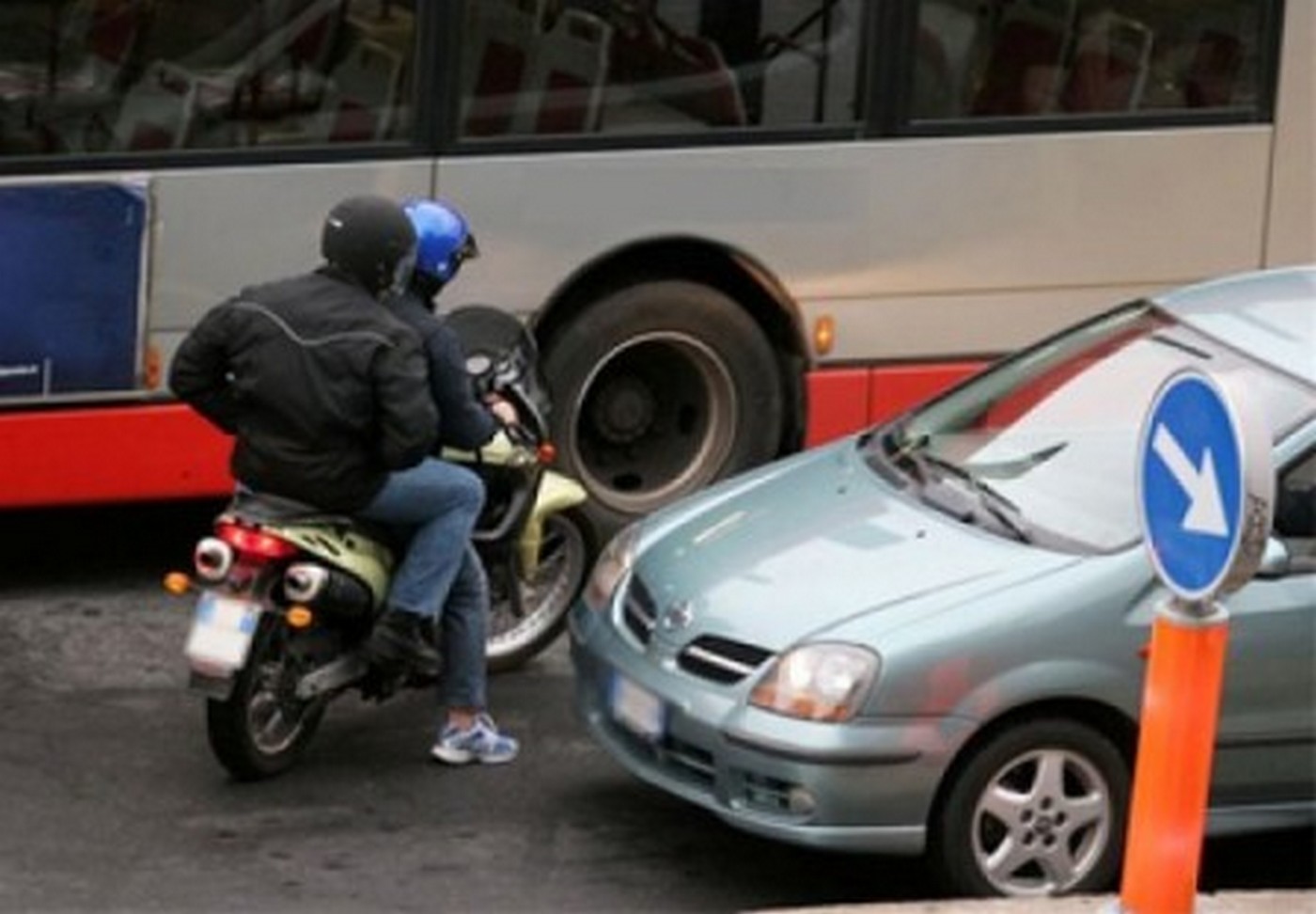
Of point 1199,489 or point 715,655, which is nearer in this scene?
point 1199,489

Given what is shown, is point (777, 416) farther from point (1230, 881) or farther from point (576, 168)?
point (1230, 881)

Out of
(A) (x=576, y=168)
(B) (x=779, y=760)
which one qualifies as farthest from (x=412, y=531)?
(A) (x=576, y=168)

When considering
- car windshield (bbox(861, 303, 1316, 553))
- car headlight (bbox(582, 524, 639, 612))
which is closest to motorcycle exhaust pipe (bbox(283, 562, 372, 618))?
car headlight (bbox(582, 524, 639, 612))

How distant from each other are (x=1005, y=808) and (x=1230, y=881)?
91cm

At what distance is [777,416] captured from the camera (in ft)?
34.0

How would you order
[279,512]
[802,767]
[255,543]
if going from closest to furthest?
[802,767]
[255,543]
[279,512]

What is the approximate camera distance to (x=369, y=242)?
7.70 metres

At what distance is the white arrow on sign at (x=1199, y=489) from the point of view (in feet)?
18.5

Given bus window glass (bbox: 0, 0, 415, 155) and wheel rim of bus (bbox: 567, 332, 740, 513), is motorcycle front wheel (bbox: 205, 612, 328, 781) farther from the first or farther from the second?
wheel rim of bus (bbox: 567, 332, 740, 513)

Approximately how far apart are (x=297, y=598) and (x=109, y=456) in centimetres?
189

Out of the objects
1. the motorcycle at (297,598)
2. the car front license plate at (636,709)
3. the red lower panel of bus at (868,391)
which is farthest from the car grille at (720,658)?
the red lower panel of bus at (868,391)

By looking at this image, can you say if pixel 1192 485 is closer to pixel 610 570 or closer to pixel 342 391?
pixel 610 570

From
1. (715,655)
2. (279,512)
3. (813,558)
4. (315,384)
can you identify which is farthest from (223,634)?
(813,558)

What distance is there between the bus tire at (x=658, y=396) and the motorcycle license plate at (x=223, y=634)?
2.52m
